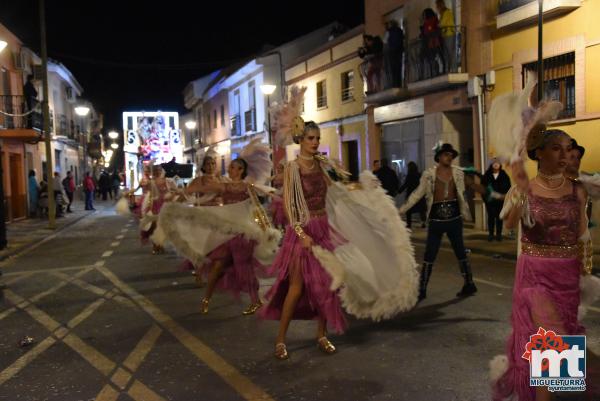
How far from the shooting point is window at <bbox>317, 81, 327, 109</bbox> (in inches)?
962

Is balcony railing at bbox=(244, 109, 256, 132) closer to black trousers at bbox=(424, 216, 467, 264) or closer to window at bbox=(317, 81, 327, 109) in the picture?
window at bbox=(317, 81, 327, 109)

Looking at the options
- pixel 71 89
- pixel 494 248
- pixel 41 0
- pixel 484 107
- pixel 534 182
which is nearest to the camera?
pixel 534 182

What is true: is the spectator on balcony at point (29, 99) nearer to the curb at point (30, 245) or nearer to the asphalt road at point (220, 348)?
the curb at point (30, 245)

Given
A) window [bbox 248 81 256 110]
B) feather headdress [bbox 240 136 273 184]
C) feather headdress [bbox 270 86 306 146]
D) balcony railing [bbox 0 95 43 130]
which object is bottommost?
feather headdress [bbox 240 136 273 184]

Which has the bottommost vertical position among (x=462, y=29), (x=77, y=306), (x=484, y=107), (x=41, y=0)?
(x=77, y=306)

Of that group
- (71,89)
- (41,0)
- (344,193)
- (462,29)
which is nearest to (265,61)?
(41,0)

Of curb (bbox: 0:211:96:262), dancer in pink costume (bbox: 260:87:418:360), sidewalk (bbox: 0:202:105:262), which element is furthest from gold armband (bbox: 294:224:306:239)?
sidewalk (bbox: 0:202:105:262)

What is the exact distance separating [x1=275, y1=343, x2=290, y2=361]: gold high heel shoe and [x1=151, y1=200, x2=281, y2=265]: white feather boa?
6.81 ft

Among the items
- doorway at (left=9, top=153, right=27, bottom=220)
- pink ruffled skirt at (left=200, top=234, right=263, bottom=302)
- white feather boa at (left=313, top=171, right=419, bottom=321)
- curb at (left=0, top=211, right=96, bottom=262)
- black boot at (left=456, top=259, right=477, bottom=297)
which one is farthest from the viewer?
doorway at (left=9, top=153, right=27, bottom=220)

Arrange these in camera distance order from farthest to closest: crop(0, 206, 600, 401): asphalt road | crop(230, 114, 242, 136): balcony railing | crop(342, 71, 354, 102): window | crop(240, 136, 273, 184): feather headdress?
crop(230, 114, 242, 136): balcony railing
crop(342, 71, 354, 102): window
crop(240, 136, 273, 184): feather headdress
crop(0, 206, 600, 401): asphalt road

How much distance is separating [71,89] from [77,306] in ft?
130

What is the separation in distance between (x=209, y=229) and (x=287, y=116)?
7.43ft

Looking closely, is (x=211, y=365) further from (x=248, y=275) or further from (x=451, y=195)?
(x=451, y=195)

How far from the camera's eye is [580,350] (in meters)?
3.50
